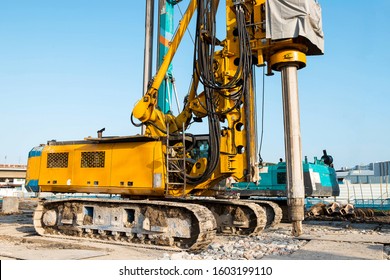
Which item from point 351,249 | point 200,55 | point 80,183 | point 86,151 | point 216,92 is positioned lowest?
point 351,249

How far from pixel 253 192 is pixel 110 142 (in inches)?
290

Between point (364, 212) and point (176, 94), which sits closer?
point (176, 94)

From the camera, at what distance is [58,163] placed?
456 inches

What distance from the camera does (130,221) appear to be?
10.0 meters

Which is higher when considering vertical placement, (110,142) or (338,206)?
(110,142)

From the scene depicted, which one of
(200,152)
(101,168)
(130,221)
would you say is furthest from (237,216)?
(101,168)


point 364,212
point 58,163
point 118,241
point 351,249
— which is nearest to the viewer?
point 351,249

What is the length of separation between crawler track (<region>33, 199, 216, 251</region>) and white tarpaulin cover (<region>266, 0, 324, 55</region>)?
4.42 m

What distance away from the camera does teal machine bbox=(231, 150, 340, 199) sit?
15953mm

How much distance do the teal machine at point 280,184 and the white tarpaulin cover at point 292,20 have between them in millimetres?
7592

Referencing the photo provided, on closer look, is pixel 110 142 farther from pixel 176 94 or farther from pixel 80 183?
pixel 176 94

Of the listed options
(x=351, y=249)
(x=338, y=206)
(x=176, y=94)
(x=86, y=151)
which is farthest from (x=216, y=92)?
(x=338, y=206)

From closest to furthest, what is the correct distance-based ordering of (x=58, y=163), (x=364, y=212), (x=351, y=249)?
(x=351, y=249) < (x=58, y=163) < (x=364, y=212)

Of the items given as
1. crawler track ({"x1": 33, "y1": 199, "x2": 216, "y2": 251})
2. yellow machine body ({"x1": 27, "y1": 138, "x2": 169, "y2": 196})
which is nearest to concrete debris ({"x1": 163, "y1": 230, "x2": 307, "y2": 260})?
crawler track ({"x1": 33, "y1": 199, "x2": 216, "y2": 251})
